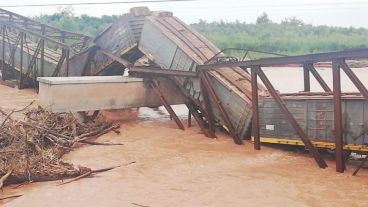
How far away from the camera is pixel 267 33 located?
230 ft

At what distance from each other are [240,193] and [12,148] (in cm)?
515

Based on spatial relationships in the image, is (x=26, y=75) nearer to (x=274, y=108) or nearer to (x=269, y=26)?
(x=274, y=108)

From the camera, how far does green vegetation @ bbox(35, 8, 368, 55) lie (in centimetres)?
6156

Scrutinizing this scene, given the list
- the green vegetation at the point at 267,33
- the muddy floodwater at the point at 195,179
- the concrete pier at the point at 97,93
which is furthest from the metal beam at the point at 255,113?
the green vegetation at the point at 267,33

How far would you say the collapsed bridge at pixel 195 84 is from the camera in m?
11.6

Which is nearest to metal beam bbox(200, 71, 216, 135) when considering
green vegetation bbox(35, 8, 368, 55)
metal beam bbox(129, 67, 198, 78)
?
metal beam bbox(129, 67, 198, 78)

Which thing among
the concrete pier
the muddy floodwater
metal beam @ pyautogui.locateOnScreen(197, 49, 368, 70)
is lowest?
the muddy floodwater

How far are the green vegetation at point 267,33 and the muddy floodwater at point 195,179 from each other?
41045 mm

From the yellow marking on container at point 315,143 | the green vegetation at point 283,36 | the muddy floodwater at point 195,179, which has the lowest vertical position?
the muddy floodwater at point 195,179

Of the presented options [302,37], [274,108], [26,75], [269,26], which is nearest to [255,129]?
[274,108]

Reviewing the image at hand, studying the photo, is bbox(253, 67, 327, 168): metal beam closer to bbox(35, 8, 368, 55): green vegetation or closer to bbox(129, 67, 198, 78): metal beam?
bbox(129, 67, 198, 78): metal beam

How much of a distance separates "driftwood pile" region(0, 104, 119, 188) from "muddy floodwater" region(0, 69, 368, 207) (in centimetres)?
31

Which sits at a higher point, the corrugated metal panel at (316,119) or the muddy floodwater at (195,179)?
the corrugated metal panel at (316,119)

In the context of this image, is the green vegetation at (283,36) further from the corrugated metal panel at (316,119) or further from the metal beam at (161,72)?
the corrugated metal panel at (316,119)
